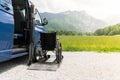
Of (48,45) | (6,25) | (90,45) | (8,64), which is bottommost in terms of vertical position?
(90,45)

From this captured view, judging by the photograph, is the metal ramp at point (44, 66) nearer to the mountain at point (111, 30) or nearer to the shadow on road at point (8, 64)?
the shadow on road at point (8, 64)

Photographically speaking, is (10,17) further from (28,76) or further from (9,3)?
(28,76)

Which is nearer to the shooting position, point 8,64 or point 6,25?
point 6,25

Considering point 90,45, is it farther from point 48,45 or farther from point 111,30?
point 111,30

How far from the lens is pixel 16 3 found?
9867mm

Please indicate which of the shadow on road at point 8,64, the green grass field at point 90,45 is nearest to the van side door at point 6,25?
the shadow on road at point 8,64

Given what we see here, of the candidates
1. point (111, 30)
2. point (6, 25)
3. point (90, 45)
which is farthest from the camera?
point (111, 30)

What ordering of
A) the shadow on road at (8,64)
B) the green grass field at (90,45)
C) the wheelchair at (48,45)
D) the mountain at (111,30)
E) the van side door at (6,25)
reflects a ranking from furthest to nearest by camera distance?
the mountain at (111,30), the green grass field at (90,45), the wheelchair at (48,45), the shadow on road at (8,64), the van side door at (6,25)

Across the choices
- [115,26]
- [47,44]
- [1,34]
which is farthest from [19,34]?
[115,26]

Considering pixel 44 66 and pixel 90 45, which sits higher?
pixel 44 66

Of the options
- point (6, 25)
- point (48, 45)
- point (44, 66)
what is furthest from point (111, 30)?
point (6, 25)

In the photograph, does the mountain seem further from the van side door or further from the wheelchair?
the van side door

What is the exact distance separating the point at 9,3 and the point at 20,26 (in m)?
1.85

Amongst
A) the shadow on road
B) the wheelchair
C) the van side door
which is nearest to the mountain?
the shadow on road
